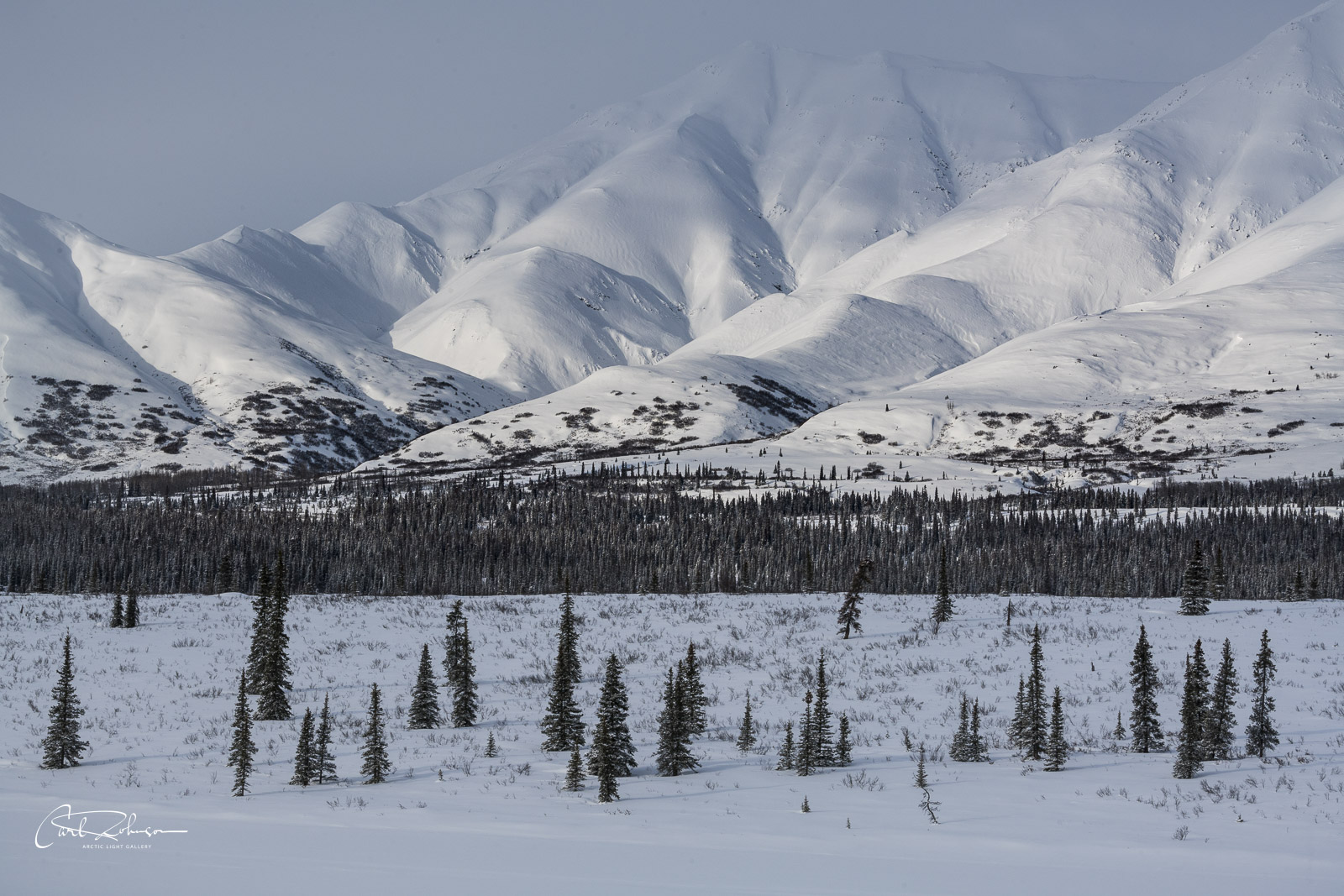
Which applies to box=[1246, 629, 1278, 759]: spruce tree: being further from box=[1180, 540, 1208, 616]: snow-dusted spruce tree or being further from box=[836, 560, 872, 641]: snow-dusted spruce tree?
box=[1180, 540, 1208, 616]: snow-dusted spruce tree

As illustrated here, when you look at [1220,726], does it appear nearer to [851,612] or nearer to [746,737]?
[746,737]

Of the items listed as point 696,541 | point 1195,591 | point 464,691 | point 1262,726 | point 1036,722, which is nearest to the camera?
point 1262,726

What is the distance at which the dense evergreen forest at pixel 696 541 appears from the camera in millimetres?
122750

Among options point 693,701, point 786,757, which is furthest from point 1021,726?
point 693,701

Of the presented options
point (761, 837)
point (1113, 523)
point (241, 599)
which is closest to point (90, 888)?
point (761, 837)

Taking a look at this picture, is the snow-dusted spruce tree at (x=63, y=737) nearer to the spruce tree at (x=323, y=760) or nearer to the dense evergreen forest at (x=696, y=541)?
the spruce tree at (x=323, y=760)

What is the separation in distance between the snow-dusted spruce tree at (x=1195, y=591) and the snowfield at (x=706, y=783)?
1.74m

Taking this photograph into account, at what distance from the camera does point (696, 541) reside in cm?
15150

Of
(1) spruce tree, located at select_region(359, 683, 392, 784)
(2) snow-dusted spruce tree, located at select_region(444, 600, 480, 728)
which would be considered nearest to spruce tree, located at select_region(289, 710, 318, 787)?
(1) spruce tree, located at select_region(359, 683, 392, 784)

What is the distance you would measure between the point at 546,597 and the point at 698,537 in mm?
61282

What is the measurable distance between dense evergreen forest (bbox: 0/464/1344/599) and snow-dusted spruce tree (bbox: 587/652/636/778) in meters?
71.8

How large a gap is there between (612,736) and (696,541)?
121 metres

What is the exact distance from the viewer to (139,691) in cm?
4719

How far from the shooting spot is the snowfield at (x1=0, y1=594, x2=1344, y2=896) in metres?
18.8
